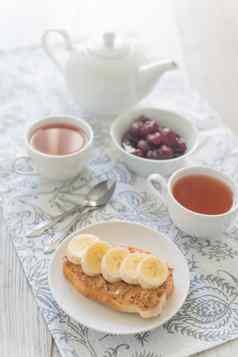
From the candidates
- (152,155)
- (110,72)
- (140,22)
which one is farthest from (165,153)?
(140,22)

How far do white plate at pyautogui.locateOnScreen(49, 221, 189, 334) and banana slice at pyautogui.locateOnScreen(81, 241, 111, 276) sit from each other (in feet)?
0.15

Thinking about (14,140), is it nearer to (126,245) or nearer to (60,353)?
(126,245)

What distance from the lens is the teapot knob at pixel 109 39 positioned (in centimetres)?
136

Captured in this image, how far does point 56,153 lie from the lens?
1.24 m

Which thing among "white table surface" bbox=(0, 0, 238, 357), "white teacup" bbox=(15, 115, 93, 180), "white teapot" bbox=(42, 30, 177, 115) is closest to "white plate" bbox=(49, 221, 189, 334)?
"white teacup" bbox=(15, 115, 93, 180)

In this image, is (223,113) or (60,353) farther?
(223,113)

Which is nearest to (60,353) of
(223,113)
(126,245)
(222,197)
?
(126,245)

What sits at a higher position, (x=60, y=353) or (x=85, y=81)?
(x=85, y=81)

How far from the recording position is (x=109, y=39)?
137 centimetres

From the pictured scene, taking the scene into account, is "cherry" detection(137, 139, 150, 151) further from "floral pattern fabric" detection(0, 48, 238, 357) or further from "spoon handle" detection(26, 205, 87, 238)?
"spoon handle" detection(26, 205, 87, 238)

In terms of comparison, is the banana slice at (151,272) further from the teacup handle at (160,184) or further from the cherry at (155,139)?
the cherry at (155,139)

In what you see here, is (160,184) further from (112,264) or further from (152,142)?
(112,264)

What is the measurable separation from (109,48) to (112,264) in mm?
602

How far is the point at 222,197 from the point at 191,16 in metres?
1.17
